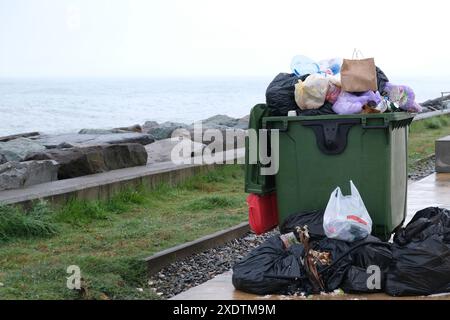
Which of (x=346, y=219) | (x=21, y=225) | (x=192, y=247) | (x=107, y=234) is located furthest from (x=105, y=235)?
(x=346, y=219)

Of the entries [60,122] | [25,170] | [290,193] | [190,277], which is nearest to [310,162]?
[290,193]

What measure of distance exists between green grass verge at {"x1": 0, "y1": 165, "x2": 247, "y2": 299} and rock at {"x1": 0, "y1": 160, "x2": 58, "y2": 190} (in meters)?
0.84

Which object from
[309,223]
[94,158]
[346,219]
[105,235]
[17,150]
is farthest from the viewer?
[17,150]

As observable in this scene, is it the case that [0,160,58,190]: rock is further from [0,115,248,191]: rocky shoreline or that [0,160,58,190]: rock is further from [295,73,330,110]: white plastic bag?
[295,73,330,110]: white plastic bag

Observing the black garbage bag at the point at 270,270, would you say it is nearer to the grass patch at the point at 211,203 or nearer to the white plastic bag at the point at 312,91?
the white plastic bag at the point at 312,91

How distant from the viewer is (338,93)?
731 cm

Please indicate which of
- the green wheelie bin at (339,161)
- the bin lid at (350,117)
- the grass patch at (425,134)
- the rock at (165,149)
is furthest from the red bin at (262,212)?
the grass patch at (425,134)

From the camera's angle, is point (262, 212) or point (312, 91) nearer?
point (312, 91)

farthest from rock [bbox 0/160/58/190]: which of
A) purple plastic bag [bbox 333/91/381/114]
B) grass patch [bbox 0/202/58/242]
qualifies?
purple plastic bag [bbox 333/91/381/114]

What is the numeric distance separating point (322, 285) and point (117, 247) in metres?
2.19

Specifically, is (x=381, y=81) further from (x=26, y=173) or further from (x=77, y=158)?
(x=77, y=158)

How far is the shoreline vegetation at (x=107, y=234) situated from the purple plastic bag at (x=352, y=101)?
2.01 meters

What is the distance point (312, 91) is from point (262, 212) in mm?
1138
